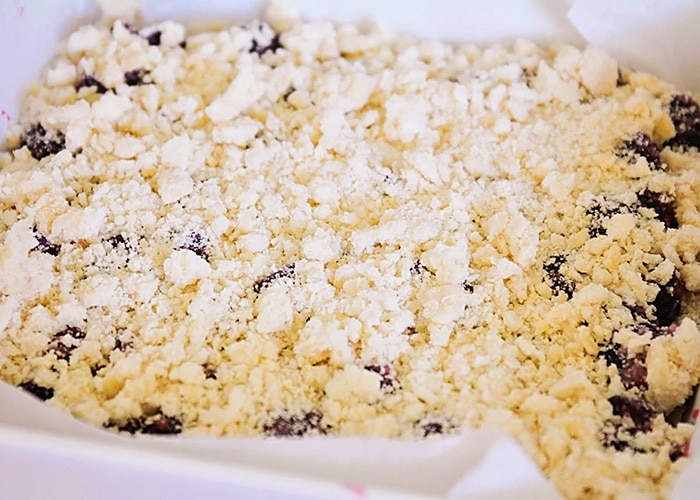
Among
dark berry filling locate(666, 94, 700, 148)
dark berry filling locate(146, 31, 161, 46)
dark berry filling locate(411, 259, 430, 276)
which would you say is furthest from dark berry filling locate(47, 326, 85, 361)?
dark berry filling locate(666, 94, 700, 148)

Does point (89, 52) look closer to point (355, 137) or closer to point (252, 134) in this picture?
point (252, 134)

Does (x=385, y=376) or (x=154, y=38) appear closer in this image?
(x=385, y=376)

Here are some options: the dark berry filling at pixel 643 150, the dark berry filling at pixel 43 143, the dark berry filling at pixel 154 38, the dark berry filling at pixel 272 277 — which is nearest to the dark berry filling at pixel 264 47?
the dark berry filling at pixel 154 38

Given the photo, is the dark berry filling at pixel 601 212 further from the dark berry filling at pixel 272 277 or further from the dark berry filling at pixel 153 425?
the dark berry filling at pixel 153 425

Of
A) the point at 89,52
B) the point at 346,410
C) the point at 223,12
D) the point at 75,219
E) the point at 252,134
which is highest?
the point at 223,12

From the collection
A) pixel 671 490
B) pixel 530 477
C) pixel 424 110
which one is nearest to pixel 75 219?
pixel 424 110

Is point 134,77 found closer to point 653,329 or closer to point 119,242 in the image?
point 119,242

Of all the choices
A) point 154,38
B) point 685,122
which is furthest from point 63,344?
point 685,122
